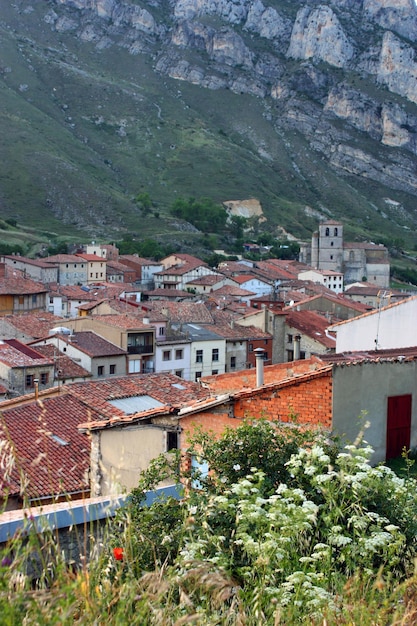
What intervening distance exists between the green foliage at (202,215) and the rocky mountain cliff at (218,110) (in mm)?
7173

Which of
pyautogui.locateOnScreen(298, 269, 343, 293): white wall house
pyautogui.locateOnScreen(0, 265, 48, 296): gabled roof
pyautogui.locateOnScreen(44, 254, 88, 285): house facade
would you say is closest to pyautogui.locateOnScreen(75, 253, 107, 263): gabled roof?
pyautogui.locateOnScreen(44, 254, 88, 285): house facade

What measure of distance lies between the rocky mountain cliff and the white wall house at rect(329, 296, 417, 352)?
9276 cm

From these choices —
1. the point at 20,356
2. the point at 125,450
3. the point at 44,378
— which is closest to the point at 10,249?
the point at 20,356

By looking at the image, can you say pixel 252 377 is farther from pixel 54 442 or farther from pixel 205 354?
pixel 205 354

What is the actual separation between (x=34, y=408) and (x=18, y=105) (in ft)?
421

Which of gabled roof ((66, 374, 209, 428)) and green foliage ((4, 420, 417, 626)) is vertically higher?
green foliage ((4, 420, 417, 626))

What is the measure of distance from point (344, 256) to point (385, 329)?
298 ft

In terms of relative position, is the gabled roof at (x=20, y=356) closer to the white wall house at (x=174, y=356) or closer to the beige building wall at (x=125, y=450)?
the white wall house at (x=174, y=356)

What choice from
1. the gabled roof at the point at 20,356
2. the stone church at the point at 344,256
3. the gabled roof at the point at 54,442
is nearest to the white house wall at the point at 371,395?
the gabled roof at the point at 54,442

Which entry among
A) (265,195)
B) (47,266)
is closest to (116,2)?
(265,195)

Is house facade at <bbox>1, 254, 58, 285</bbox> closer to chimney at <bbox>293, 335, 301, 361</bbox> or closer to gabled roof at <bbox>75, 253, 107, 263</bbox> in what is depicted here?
gabled roof at <bbox>75, 253, 107, 263</bbox>

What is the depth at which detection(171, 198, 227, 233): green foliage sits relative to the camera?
112 m

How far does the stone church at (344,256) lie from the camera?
103750 mm

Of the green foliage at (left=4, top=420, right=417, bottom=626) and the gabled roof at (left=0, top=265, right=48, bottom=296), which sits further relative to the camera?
the gabled roof at (left=0, top=265, right=48, bottom=296)
